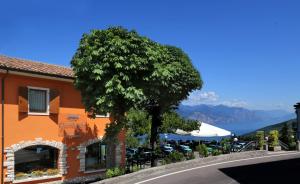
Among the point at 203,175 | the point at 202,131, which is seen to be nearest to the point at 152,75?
the point at 203,175

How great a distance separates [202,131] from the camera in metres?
34.2

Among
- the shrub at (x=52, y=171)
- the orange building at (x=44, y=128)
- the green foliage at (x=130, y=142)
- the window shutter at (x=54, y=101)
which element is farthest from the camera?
the green foliage at (x=130, y=142)

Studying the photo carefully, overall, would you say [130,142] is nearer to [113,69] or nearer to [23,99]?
[23,99]

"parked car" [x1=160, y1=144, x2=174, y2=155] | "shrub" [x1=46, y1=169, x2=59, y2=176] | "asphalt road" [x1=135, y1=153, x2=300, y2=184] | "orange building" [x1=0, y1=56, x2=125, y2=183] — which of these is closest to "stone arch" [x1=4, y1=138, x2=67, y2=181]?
"orange building" [x1=0, y1=56, x2=125, y2=183]

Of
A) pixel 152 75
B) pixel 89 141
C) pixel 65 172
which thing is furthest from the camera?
pixel 89 141

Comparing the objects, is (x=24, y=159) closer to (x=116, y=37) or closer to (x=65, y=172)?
(x=65, y=172)

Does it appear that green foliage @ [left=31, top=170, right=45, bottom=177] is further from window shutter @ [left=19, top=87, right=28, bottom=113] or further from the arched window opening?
window shutter @ [left=19, top=87, right=28, bottom=113]

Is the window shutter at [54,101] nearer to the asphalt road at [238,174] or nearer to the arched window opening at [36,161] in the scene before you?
the arched window opening at [36,161]

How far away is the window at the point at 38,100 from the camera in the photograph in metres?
20.7

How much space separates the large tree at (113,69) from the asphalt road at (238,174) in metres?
3.72

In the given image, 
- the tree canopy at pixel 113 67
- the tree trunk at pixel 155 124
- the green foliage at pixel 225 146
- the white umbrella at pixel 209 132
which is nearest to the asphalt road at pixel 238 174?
the tree canopy at pixel 113 67

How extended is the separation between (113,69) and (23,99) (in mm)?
4578

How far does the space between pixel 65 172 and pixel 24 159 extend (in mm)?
2489

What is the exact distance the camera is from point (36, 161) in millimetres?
21641
